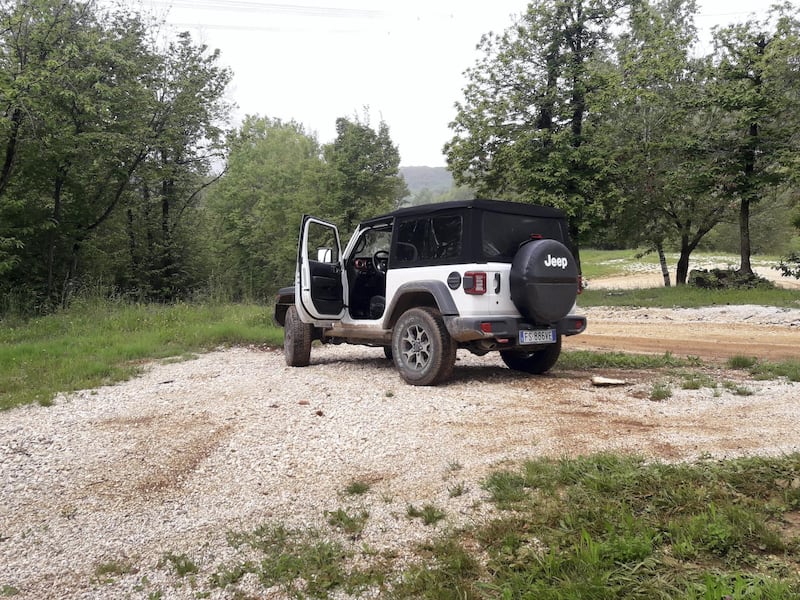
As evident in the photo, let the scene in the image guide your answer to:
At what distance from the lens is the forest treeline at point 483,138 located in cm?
1496

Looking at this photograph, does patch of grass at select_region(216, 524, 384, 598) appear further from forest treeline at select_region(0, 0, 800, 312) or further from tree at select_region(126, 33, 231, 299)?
tree at select_region(126, 33, 231, 299)

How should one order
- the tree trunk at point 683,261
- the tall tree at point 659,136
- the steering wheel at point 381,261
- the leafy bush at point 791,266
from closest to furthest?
1. the steering wheel at point 381,261
2. the leafy bush at point 791,266
3. the tall tree at point 659,136
4. the tree trunk at point 683,261

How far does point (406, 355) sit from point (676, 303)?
1234cm

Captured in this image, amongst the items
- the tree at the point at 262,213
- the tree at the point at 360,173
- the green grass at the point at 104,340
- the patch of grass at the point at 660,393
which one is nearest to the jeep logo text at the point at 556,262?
the patch of grass at the point at 660,393

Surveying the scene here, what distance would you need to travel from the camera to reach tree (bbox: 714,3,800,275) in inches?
678

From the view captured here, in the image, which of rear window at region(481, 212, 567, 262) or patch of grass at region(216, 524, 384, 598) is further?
rear window at region(481, 212, 567, 262)

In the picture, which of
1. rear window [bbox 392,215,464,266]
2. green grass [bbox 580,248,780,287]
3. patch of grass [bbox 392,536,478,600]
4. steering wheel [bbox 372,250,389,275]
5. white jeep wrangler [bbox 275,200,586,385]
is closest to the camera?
patch of grass [bbox 392,536,478,600]

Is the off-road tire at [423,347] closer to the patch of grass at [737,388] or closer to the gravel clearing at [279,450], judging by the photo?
the gravel clearing at [279,450]

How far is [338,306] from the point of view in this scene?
7898mm

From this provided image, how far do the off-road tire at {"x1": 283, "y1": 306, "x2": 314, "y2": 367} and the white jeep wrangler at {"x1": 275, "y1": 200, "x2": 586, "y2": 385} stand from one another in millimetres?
855

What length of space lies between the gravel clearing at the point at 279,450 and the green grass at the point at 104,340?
0.96 meters

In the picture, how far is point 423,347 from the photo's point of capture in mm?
6383

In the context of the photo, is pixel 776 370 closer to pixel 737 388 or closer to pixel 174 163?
pixel 737 388

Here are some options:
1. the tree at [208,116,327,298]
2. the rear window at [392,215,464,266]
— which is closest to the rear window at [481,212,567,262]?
the rear window at [392,215,464,266]
